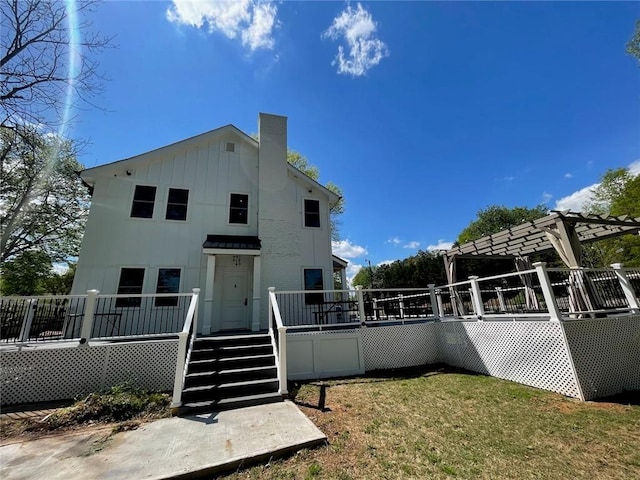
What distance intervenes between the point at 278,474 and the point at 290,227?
324 inches

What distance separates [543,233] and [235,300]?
10552mm

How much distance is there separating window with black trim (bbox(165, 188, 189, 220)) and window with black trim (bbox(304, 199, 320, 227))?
4.61m

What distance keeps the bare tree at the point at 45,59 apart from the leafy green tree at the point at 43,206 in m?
6.22

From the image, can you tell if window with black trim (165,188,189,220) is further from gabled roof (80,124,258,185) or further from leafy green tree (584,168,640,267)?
leafy green tree (584,168,640,267)

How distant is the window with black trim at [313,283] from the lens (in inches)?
399

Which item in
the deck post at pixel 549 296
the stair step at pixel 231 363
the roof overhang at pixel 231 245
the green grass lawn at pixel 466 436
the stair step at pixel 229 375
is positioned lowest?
the green grass lawn at pixel 466 436

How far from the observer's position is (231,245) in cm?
923

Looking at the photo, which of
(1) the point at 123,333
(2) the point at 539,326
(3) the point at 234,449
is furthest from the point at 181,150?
(2) the point at 539,326

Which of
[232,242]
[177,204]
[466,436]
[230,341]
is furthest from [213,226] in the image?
[466,436]

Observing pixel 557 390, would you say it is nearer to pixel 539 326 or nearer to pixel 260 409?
pixel 539 326

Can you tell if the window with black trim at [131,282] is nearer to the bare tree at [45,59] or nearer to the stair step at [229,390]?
the bare tree at [45,59]

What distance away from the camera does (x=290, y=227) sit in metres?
10.5

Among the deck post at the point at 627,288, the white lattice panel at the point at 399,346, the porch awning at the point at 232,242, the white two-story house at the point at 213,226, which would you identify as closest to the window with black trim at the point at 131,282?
the white two-story house at the point at 213,226

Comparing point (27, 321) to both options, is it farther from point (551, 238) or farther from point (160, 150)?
point (551, 238)
